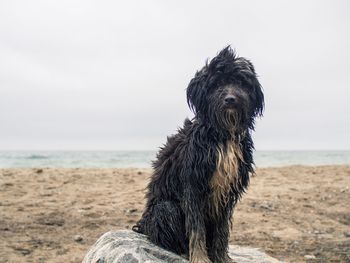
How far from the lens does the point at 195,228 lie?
4.80 metres

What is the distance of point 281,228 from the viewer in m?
9.66

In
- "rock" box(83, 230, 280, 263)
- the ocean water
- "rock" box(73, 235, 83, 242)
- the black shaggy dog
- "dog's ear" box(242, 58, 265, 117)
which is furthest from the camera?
the ocean water

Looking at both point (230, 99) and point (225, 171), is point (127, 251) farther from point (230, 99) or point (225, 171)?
point (230, 99)

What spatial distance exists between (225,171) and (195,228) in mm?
691

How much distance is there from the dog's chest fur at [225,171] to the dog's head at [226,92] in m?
0.24

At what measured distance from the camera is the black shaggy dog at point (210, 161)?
475 cm

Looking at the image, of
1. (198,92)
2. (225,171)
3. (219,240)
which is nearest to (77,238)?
(219,240)

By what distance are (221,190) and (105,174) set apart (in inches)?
476

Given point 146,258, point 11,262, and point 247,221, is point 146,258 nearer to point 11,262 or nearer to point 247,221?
point 11,262

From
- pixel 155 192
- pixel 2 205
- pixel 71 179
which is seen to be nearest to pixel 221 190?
pixel 155 192

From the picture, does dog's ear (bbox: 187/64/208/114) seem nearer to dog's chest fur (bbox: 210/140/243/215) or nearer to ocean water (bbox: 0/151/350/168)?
dog's chest fur (bbox: 210/140/243/215)

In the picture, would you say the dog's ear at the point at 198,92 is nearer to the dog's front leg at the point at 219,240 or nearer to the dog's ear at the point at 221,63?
the dog's ear at the point at 221,63

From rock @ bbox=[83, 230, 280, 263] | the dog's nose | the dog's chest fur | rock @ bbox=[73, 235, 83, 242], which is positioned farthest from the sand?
the dog's nose

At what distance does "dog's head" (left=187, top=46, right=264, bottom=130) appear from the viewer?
4.69 m
